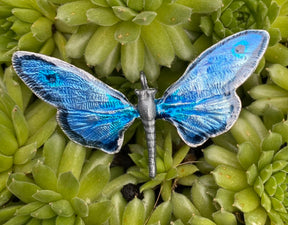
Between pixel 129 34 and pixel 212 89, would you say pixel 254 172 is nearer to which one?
pixel 212 89

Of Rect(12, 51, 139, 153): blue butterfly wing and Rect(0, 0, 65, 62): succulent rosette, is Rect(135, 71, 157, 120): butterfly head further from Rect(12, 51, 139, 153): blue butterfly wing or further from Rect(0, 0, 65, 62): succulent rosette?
Rect(0, 0, 65, 62): succulent rosette

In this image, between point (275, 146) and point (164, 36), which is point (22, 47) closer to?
point (164, 36)

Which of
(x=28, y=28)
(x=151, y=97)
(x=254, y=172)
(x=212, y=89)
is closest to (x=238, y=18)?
(x=212, y=89)

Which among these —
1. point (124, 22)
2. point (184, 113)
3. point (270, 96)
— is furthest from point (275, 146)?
point (124, 22)

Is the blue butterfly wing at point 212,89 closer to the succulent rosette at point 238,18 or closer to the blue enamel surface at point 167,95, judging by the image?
the blue enamel surface at point 167,95

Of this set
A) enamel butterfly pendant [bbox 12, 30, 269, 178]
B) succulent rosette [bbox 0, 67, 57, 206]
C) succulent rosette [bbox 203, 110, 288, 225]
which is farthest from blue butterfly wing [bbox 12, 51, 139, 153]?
succulent rosette [bbox 203, 110, 288, 225]
